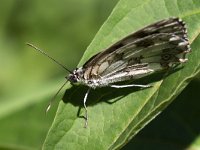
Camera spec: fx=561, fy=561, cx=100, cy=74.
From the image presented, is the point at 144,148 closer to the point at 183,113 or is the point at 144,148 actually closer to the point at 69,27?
the point at 183,113

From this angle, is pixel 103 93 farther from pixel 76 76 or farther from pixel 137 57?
pixel 137 57

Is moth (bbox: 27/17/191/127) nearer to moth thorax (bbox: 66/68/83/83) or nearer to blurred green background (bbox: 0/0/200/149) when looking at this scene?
moth thorax (bbox: 66/68/83/83)

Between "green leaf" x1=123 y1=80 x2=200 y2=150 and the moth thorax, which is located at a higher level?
the moth thorax

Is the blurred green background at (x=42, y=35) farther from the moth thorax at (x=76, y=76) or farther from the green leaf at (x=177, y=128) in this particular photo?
the green leaf at (x=177, y=128)

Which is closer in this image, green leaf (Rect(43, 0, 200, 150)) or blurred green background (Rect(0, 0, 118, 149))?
green leaf (Rect(43, 0, 200, 150))

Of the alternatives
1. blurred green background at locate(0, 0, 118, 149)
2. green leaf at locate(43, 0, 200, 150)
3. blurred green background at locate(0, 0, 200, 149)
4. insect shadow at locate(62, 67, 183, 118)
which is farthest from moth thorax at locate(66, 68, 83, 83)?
blurred green background at locate(0, 0, 118, 149)

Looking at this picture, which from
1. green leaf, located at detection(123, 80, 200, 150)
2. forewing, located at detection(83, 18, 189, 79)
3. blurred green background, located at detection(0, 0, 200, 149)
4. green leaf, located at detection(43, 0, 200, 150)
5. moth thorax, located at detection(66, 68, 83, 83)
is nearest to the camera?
green leaf, located at detection(43, 0, 200, 150)
